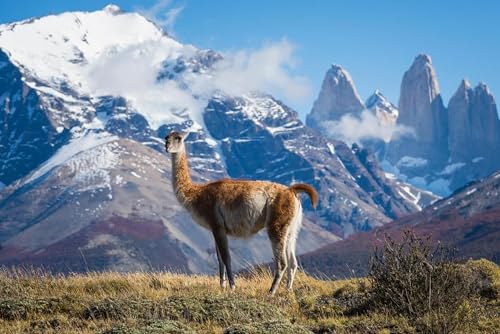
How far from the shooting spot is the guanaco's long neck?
17.3m

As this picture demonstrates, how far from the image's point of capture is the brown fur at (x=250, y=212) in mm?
15812

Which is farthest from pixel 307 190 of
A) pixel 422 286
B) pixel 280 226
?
pixel 422 286

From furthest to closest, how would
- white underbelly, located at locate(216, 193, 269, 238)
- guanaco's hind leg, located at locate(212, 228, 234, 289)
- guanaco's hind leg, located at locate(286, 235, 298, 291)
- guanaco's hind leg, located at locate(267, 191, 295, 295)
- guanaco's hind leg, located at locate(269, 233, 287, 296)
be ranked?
1. guanaco's hind leg, located at locate(286, 235, 298, 291)
2. guanaco's hind leg, located at locate(212, 228, 234, 289)
3. white underbelly, located at locate(216, 193, 269, 238)
4. guanaco's hind leg, located at locate(267, 191, 295, 295)
5. guanaco's hind leg, located at locate(269, 233, 287, 296)

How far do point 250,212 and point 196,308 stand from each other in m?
3.72

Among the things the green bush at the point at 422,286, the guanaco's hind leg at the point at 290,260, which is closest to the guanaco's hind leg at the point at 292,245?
the guanaco's hind leg at the point at 290,260

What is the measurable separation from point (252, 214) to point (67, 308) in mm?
4558

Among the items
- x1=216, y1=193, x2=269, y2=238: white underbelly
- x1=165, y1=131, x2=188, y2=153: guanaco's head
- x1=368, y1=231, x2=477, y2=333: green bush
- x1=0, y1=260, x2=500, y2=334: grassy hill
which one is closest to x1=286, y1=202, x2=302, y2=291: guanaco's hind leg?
x1=0, y1=260, x2=500, y2=334: grassy hill

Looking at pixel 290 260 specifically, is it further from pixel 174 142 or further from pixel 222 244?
pixel 174 142

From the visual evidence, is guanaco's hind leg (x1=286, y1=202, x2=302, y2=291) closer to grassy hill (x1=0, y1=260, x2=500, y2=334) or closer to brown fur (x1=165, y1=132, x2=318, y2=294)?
brown fur (x1=165, y1=132, x2=318, y2=294)

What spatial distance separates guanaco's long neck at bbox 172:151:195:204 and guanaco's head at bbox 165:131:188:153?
0.46 feet

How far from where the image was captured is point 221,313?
12578 millimetres

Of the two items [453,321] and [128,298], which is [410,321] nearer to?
[453,321]

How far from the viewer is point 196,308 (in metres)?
12.7

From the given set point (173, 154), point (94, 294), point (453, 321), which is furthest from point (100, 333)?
point (173, 154)
